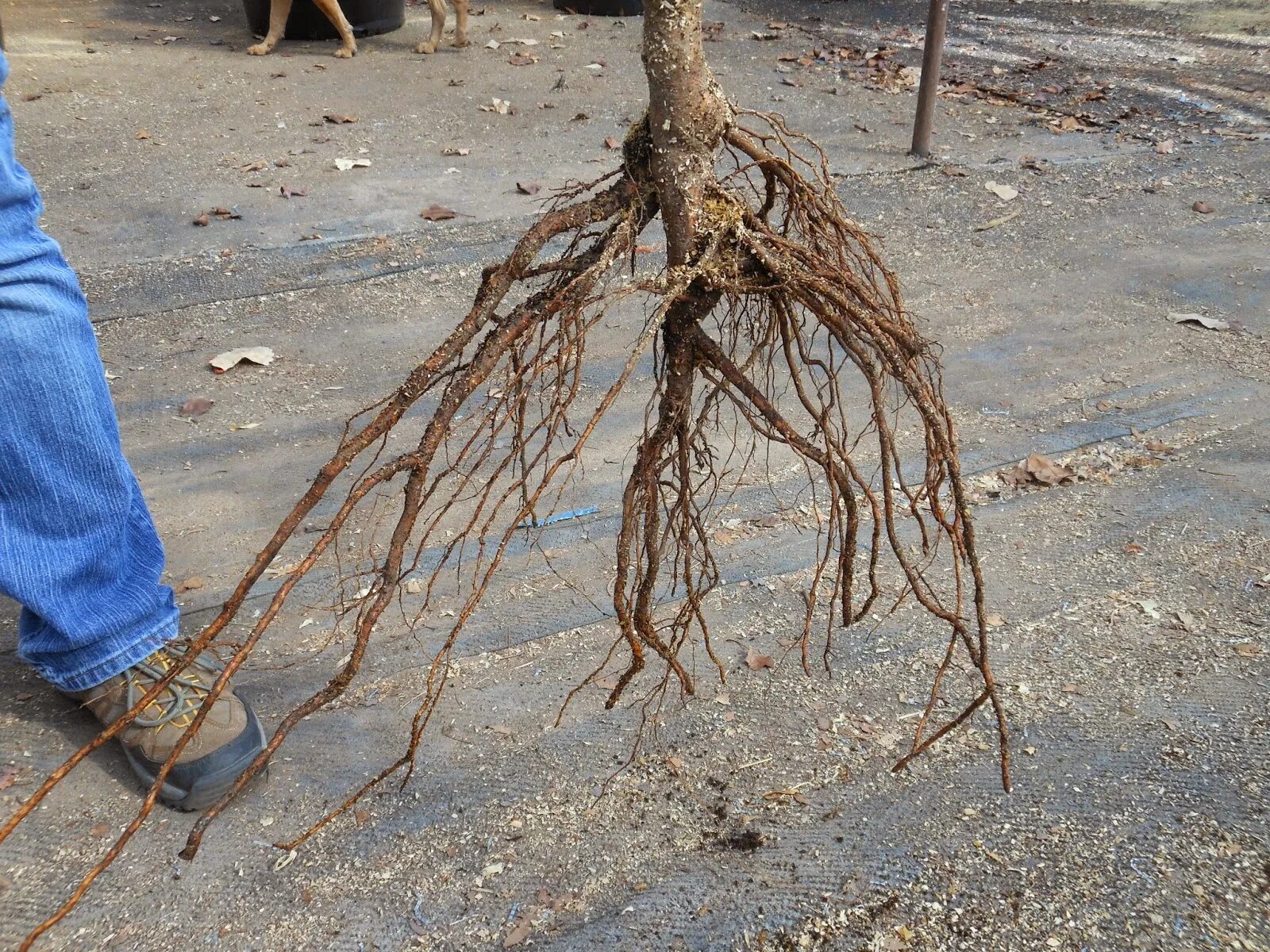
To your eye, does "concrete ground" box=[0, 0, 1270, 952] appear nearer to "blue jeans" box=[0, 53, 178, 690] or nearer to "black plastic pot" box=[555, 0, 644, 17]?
"blue jeans" box=[0, 53, 178, 690]

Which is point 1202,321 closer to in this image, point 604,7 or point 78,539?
point 78,539

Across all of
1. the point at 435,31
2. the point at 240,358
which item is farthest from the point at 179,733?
the point at 435,31

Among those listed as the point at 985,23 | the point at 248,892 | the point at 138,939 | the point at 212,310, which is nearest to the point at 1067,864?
the point at 248,892

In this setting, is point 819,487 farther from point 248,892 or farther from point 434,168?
point 434,168

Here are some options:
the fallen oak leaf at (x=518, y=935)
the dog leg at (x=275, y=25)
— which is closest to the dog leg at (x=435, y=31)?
the dog leg at (x=275, y=25)

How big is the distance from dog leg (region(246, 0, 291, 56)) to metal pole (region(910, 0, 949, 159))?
3.71 meters

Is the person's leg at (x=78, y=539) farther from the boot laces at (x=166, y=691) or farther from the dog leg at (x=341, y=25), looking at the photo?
the dog leg at (x=341, y=25)

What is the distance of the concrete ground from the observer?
163 centimetres

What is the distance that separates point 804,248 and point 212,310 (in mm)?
2490

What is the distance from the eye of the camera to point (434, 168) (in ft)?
14.9

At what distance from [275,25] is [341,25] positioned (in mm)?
430

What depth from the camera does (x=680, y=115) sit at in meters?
1.48

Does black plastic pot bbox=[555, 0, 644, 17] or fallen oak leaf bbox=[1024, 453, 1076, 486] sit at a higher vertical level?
black plastic pot bbox=[555, 0, 644, 17]

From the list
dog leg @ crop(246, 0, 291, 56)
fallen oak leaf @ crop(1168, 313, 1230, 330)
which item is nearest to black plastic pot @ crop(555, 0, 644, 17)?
dog leg @ crop(246, 0, 291, 56)
